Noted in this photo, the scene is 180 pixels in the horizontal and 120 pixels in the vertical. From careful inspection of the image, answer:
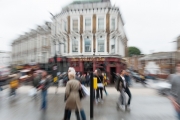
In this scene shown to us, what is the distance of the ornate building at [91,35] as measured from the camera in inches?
964

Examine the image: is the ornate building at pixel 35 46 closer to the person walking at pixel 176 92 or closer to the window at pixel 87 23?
→ the window at pixel 87 23

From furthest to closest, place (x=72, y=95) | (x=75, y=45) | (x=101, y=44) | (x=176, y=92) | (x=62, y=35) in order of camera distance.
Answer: (x=62, y=35), (x=75, y=45), (x=101, y=44), (x=72, y=95), (x=176, y=92)

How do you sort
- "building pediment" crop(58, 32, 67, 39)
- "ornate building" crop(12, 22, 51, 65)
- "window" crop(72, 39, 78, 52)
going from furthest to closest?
1. "ornate building" crop(12, 22, 51, 65)
2. "building pediment" crop(58, 32, 67, 39)
3. "window" crop(72, 39, 78, 52)

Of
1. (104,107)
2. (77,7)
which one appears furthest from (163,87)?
(77,7)

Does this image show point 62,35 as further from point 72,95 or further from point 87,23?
point 72,95

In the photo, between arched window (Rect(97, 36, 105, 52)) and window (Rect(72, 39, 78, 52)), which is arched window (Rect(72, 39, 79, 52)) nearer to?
window (Rect(72, 39, 78, 52))

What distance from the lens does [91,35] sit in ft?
80.8

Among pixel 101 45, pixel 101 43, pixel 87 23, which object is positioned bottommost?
pixel 101 45

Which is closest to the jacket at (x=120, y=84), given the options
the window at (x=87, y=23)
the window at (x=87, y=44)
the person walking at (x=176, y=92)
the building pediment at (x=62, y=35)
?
the person walking at (x=176, y=92)

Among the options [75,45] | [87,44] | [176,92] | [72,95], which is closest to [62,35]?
[75,45]

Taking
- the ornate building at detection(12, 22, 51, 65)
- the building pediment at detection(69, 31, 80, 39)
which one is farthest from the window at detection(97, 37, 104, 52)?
the ornate building at detection(12, 22, 51, 65)

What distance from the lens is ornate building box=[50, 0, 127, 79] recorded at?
2448 cm

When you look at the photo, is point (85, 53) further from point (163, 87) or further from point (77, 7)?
point (163, 87)

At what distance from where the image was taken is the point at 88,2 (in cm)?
2655
